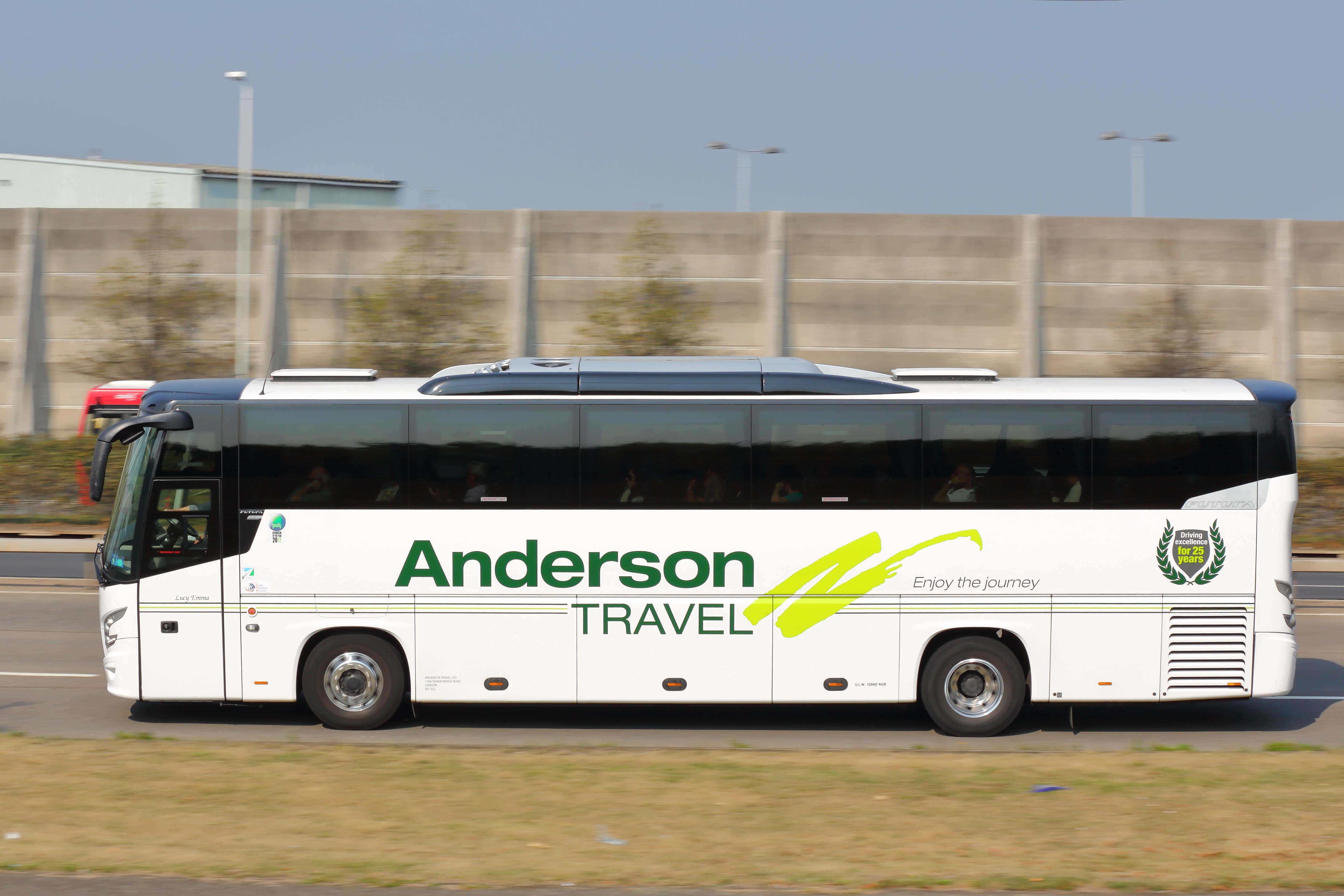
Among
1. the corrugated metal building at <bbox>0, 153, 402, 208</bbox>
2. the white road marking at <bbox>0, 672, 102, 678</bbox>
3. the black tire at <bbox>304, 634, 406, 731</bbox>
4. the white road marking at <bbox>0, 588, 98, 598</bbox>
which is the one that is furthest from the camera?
the corrugated metal building at <bbox>0, 153, 402, 208</bbox>

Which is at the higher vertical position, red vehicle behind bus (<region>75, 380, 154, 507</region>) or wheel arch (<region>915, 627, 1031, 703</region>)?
red vehicle behind bus (<region>75, 380, 154, 507</region>)

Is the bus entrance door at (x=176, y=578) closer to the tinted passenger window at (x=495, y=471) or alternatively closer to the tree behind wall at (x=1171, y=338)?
the tinted passenger window at (x=495, y=471)

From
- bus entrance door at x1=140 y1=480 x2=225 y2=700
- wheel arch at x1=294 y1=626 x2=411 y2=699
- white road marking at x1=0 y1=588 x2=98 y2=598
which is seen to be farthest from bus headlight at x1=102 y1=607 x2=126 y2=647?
white road marking at x1=0 y1=588 x2=98 y2=598

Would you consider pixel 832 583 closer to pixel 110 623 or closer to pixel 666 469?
pixel 666 469

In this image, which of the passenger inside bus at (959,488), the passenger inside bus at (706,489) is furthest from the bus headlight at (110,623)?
the passenger inside bus at (959,488)

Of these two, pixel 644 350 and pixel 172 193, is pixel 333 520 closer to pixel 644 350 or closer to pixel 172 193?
pixel 644 350

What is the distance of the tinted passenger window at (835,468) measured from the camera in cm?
1094

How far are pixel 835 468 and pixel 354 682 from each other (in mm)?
4707

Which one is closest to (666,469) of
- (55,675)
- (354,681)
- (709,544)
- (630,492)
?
(630,492)

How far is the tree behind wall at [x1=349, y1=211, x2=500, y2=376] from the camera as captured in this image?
36.0m

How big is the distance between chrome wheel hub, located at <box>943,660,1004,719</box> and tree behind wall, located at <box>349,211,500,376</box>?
85.5ft

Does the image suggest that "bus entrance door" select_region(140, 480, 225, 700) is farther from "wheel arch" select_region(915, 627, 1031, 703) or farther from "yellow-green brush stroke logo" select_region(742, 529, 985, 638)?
"wheel arch" select_region(915, 627, 1031, 703)

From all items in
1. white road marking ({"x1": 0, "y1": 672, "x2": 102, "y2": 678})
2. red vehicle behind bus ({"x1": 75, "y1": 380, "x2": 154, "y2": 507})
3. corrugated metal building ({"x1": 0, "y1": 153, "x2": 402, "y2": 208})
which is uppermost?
corrugated metal building ({"x1": 0, "y1": 153, "x2": 402, "y2": 208})

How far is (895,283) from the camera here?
3844cm
